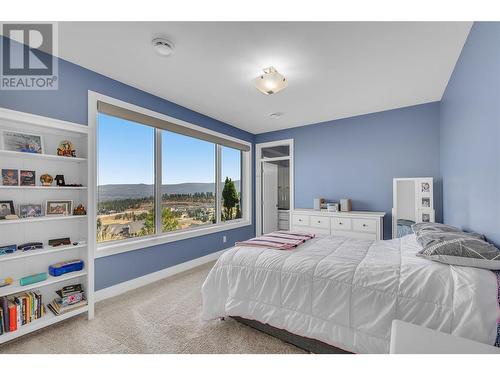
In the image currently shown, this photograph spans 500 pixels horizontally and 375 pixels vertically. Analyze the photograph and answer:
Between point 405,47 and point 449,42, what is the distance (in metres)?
0.34

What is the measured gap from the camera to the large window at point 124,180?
2.65m

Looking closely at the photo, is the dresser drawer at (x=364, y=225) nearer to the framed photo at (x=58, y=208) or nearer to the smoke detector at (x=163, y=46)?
the smoke detector at (x=163, y=46)

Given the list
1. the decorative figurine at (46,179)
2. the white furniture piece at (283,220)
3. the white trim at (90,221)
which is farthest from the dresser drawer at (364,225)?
the decorative figurine at (46,179)

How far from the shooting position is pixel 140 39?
6.09 feet

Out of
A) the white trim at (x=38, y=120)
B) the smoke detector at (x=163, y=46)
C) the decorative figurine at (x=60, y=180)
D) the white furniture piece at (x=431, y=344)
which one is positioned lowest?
the white furniture piece at (x=431, y=344)

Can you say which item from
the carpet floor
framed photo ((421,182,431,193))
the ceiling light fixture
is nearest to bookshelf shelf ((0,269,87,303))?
the carpet floor

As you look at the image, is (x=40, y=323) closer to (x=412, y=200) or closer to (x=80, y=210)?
(x=80, y=210)

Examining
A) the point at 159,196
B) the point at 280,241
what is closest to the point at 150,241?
the point at 159,196

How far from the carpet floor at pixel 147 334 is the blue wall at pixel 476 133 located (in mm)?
1765

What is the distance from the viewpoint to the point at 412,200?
3.31 metres

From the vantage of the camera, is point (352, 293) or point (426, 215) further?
point (426, 215)

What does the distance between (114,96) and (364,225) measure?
12.6 ft

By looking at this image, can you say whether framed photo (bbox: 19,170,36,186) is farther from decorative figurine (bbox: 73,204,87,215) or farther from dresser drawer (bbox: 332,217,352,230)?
dresser drawer (bbox: 332,217,352,230)
